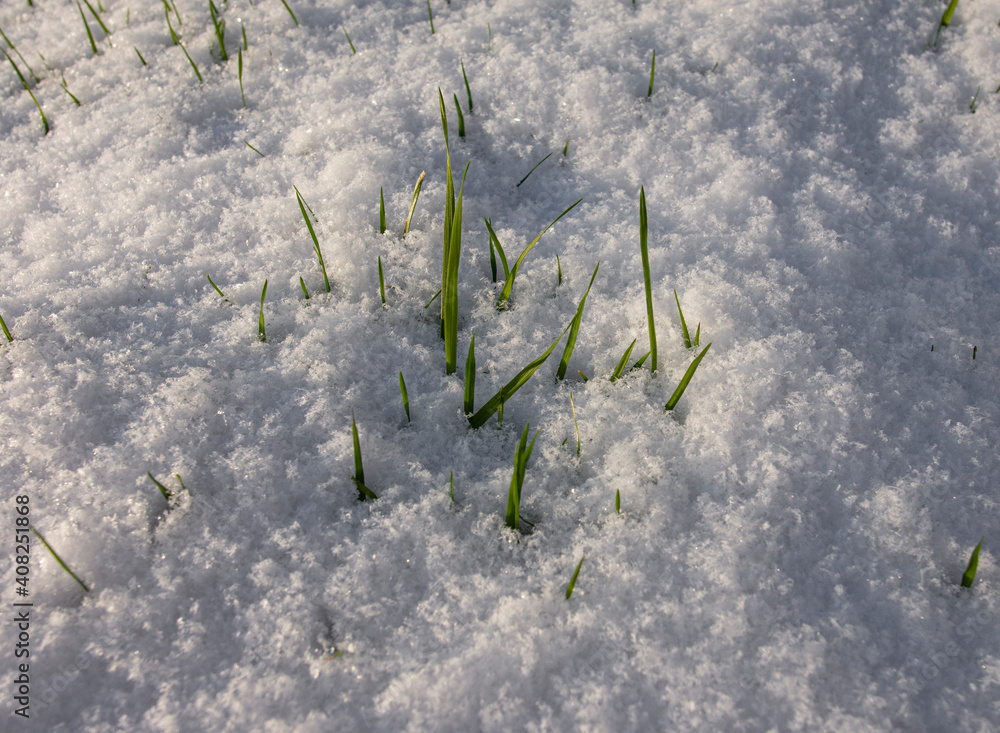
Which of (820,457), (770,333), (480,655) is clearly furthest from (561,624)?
(770,333)

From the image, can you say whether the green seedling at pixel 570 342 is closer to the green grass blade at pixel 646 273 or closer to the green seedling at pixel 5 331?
the green grass blade at pixel 646 273

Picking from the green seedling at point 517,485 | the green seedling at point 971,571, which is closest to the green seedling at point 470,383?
the green seedling at point 517,485

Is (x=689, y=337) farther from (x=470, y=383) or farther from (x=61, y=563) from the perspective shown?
(x=61, y=563)

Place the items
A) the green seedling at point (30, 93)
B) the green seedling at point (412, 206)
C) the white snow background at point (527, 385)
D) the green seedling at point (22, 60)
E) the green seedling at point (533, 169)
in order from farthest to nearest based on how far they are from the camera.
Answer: the green seedling at point (22, 60)
the green seedling at point (30, 93)
the green seedling at point (533, 169)
the green seedling at point (412, 206)
the white snow background at point (527, 385)

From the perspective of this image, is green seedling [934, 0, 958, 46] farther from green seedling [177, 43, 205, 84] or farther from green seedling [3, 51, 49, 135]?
green seedling [3, 51, 49, 135]

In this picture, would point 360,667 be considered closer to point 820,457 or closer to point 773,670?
point 773,670

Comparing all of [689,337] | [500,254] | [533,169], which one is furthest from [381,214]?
[689,337]
